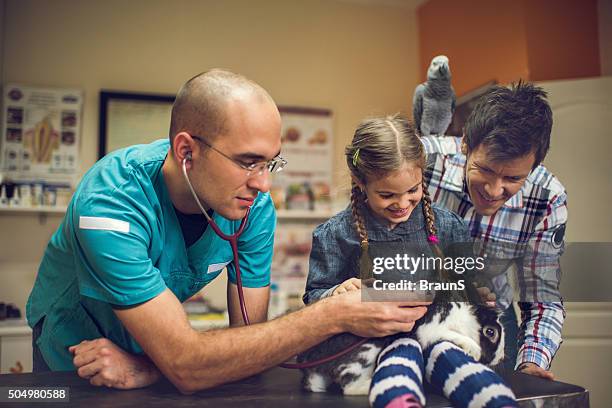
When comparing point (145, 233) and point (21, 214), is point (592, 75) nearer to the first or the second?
point (145, 233)

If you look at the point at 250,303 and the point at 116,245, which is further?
the point at 250,303

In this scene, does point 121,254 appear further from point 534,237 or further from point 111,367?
point 534,237

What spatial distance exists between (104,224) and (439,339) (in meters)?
0.63

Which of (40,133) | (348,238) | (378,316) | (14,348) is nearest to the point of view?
(378,316)

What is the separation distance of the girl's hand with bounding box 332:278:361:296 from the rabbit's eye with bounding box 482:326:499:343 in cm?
23

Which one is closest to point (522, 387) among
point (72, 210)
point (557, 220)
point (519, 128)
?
point (557, 220)

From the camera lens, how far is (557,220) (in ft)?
3.17

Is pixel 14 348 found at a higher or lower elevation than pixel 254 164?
lower

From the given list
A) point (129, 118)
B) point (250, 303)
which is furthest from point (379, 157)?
point (129, 118)

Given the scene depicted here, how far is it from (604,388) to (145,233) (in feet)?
2.93

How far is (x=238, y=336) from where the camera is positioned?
0.95 m

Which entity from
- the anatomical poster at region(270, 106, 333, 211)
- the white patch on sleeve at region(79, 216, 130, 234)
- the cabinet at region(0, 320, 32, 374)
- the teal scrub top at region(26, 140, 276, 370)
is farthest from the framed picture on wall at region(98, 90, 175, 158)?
the white patch on sleeve at region(79, 216, 130, 234)

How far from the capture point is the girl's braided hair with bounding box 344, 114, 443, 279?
0.97m

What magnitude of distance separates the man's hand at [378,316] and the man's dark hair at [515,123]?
1.02ft
